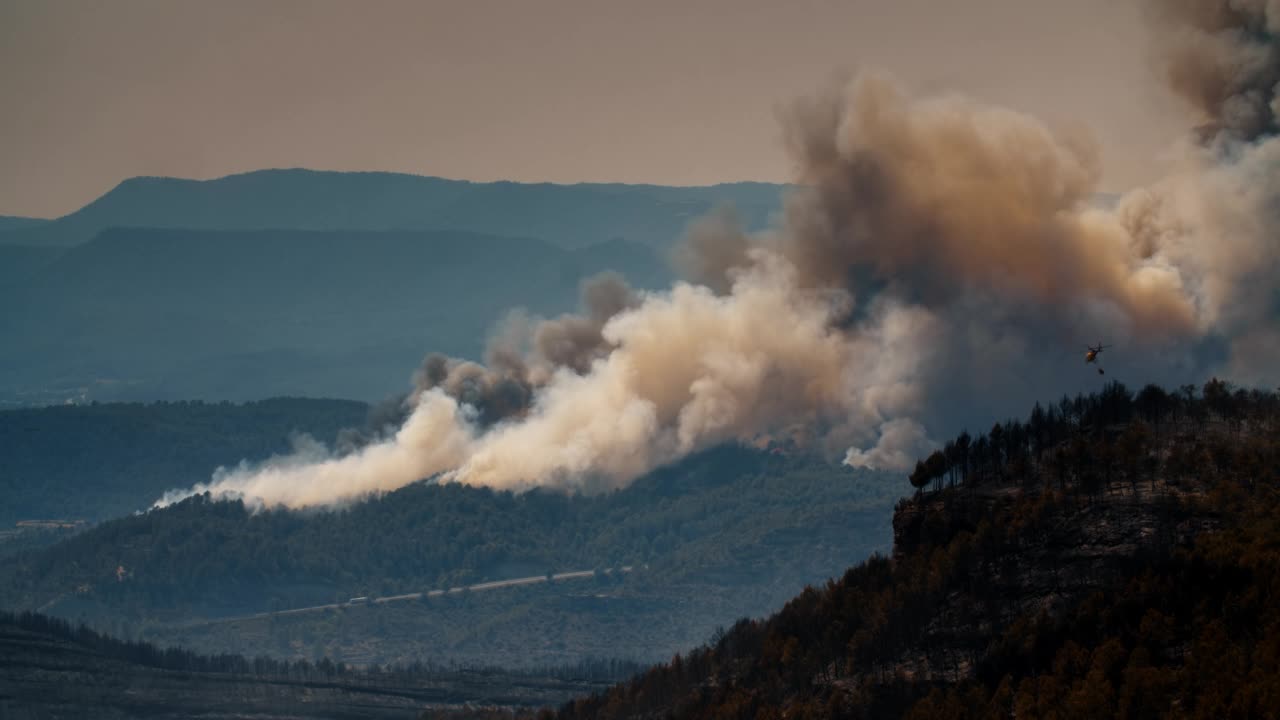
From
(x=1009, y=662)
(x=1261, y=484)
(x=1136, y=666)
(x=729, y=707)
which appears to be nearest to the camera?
(x=1136, y=666)

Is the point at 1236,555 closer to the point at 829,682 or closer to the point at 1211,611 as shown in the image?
the point at 1211,611

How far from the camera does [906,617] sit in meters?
182

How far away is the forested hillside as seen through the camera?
148 meters

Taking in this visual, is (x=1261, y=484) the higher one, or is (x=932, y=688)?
(x=1261, y=484)

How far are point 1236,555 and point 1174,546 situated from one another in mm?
8799

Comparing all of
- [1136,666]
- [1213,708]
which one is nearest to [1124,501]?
[1136,666]

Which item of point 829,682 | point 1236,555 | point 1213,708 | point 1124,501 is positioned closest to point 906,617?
point 829,682

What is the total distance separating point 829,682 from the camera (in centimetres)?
18288

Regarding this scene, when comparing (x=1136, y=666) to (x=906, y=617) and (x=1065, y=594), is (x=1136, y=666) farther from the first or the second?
(x=906, y=617)

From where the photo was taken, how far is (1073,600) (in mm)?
167000

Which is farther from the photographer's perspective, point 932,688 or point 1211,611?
point 932,688

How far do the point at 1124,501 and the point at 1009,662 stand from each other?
2226cm

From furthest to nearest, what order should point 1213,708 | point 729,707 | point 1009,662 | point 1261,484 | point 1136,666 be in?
point 729,707, point 1261,484, point 1009,662, point 1136,666, point 1213,708

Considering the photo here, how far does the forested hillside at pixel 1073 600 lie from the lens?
148000 millimetres
